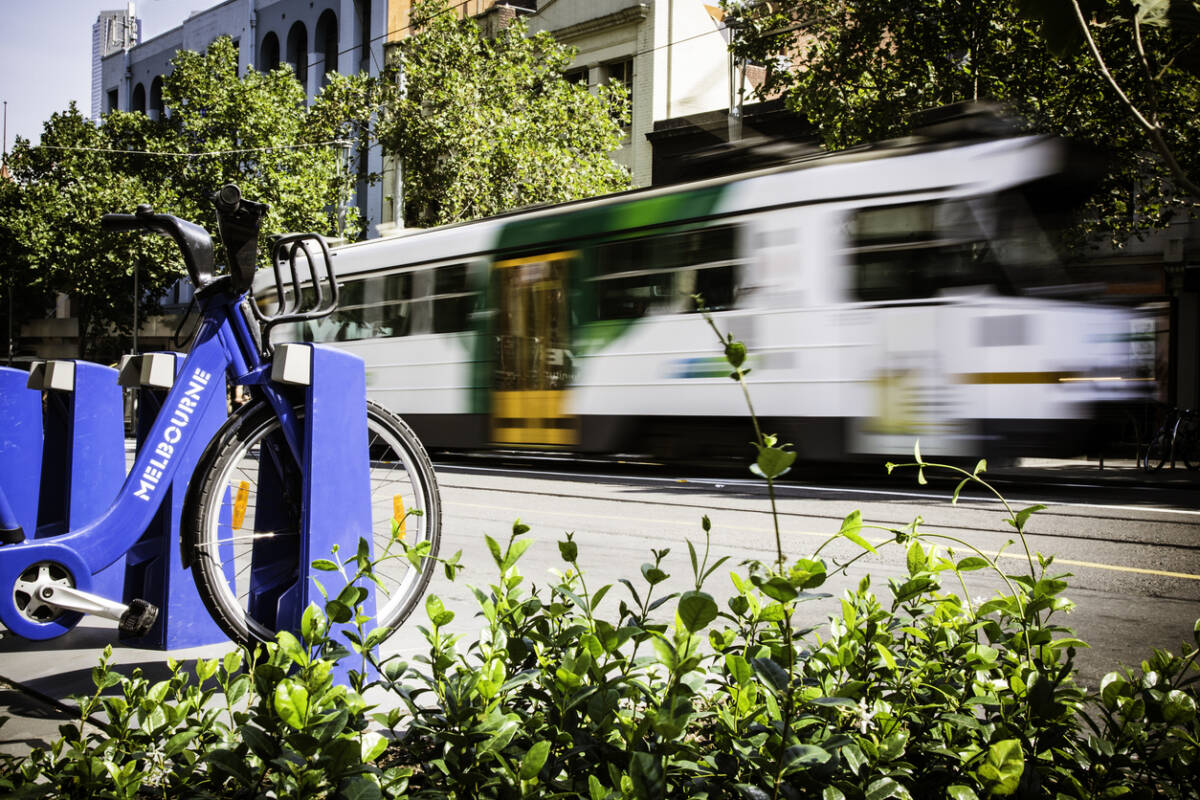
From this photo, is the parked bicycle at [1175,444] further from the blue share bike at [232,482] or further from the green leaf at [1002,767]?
the green leaf at [1002,767]

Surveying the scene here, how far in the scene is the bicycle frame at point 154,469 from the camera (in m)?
3.02

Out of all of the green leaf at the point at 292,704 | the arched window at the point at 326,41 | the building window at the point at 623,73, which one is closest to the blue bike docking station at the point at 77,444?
the green leaf at the point at 292,704

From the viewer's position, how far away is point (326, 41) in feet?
132

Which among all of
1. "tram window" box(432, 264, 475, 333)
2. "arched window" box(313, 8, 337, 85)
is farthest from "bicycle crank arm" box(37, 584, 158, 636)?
"arched window" box(313, 8, 337, 85)

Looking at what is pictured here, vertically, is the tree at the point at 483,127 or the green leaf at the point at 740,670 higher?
the tree at the point at 483,127

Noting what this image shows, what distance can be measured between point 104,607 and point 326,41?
41.1 meters

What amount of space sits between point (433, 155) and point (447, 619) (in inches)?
925

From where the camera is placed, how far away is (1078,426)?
31.5 ft

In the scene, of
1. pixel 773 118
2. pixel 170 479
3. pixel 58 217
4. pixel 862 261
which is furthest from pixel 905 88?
pixel 58 217

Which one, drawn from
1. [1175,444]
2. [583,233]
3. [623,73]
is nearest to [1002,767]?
[583,233]

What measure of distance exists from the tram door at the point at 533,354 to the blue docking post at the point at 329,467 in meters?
9.81

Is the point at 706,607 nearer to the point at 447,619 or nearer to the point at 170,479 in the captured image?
the point at 447,619

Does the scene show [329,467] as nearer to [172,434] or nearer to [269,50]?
[172,434]

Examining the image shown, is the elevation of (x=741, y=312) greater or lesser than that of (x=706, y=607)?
greater
